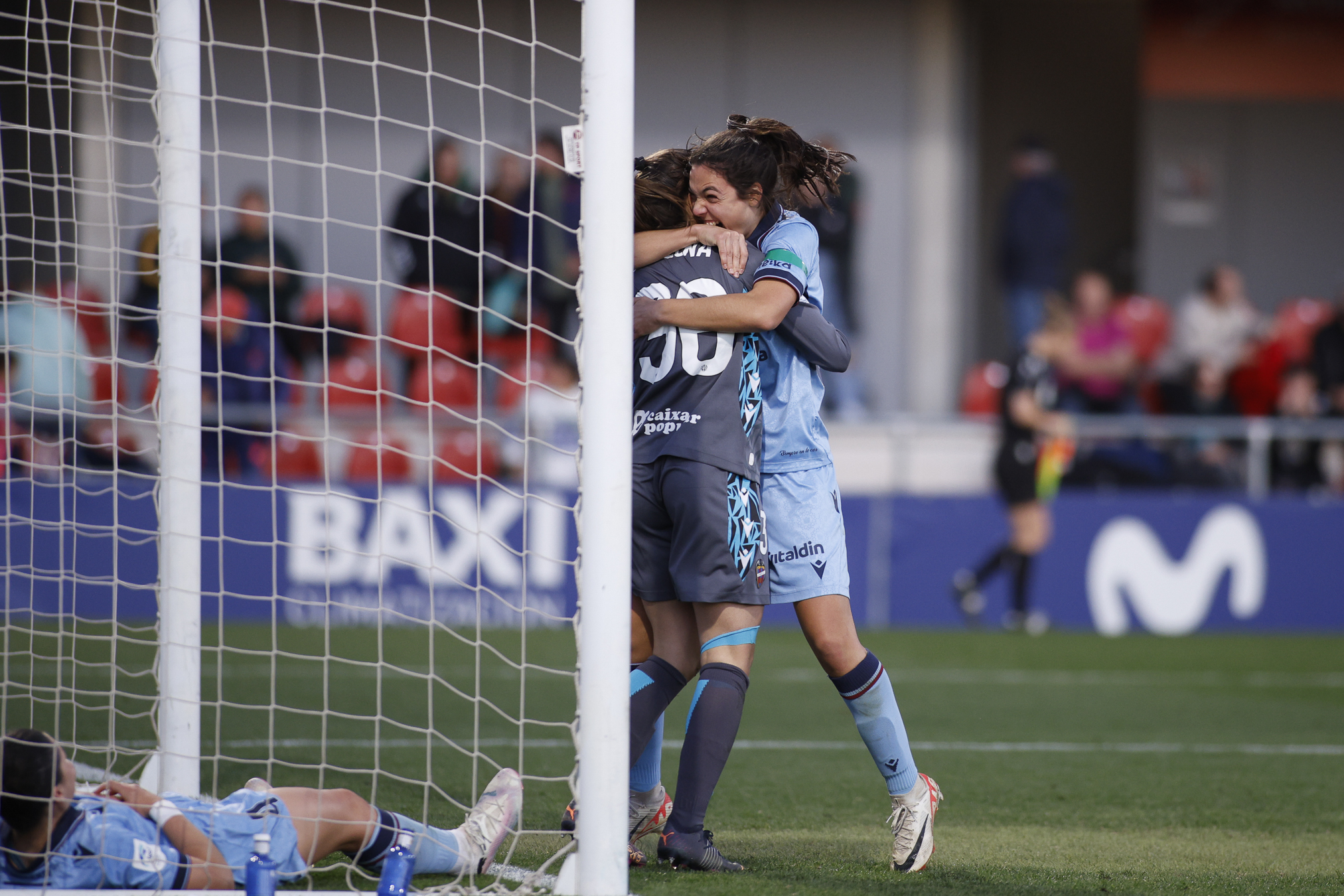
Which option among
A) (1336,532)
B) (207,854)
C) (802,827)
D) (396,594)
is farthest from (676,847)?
(1336,532)

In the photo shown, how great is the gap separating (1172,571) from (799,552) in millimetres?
7637

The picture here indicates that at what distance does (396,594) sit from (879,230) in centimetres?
616

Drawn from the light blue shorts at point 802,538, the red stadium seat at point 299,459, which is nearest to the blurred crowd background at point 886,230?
the red stadium seat at point 299,459

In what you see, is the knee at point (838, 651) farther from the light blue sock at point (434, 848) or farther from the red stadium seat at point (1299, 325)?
the red stadium seat at point (1299, 325)

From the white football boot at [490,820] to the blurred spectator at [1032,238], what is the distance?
9.75m

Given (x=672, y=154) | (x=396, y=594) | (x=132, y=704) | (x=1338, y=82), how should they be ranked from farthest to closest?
(x=1338, y=82) → (x=396, y=594) → (x=132, y=704) → (x=672, y=154)

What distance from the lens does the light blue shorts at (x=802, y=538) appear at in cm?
354

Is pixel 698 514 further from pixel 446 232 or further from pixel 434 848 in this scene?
pixel 446 232

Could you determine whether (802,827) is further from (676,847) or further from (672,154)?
(672,154)

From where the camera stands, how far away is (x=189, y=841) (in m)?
3.09

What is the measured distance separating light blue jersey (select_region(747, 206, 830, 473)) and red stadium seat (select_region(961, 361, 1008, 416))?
874 cm

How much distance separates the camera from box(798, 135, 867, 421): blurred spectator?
1199 centimetres

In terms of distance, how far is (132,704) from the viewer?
5.90m

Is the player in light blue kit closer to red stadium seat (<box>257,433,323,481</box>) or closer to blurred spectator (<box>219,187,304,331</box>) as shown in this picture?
blurred spectator (<box>219,187,304,331</box>)
